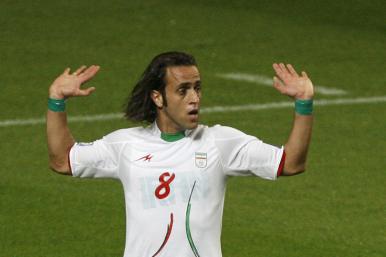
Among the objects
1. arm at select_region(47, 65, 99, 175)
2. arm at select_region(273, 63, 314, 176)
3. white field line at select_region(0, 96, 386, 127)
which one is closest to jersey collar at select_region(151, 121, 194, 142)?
arm at select_region(47, 65, 99, 175)

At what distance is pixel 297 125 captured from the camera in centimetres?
739

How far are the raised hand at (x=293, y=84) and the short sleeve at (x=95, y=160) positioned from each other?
91 cm

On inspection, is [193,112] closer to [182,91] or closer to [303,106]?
[182,91]

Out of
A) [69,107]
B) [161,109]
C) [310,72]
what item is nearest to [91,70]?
[161,109]

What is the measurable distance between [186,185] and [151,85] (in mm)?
592

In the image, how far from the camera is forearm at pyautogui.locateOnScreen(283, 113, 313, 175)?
7.38 m

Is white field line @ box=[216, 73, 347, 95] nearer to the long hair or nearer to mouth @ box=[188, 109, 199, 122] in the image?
the long hair

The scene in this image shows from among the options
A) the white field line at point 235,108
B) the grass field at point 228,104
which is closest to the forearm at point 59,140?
the grass field at point 228,104

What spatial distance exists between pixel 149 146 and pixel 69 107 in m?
7.49

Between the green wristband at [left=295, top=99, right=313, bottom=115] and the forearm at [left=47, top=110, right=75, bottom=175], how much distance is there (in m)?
1.15

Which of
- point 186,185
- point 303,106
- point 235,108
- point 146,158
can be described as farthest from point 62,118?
point 235,108

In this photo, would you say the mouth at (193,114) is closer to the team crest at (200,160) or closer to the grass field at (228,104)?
the team crest at (200,160)

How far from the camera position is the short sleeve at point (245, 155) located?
749 cm

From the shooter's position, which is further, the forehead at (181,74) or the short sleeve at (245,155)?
the forehead at (181,74)
